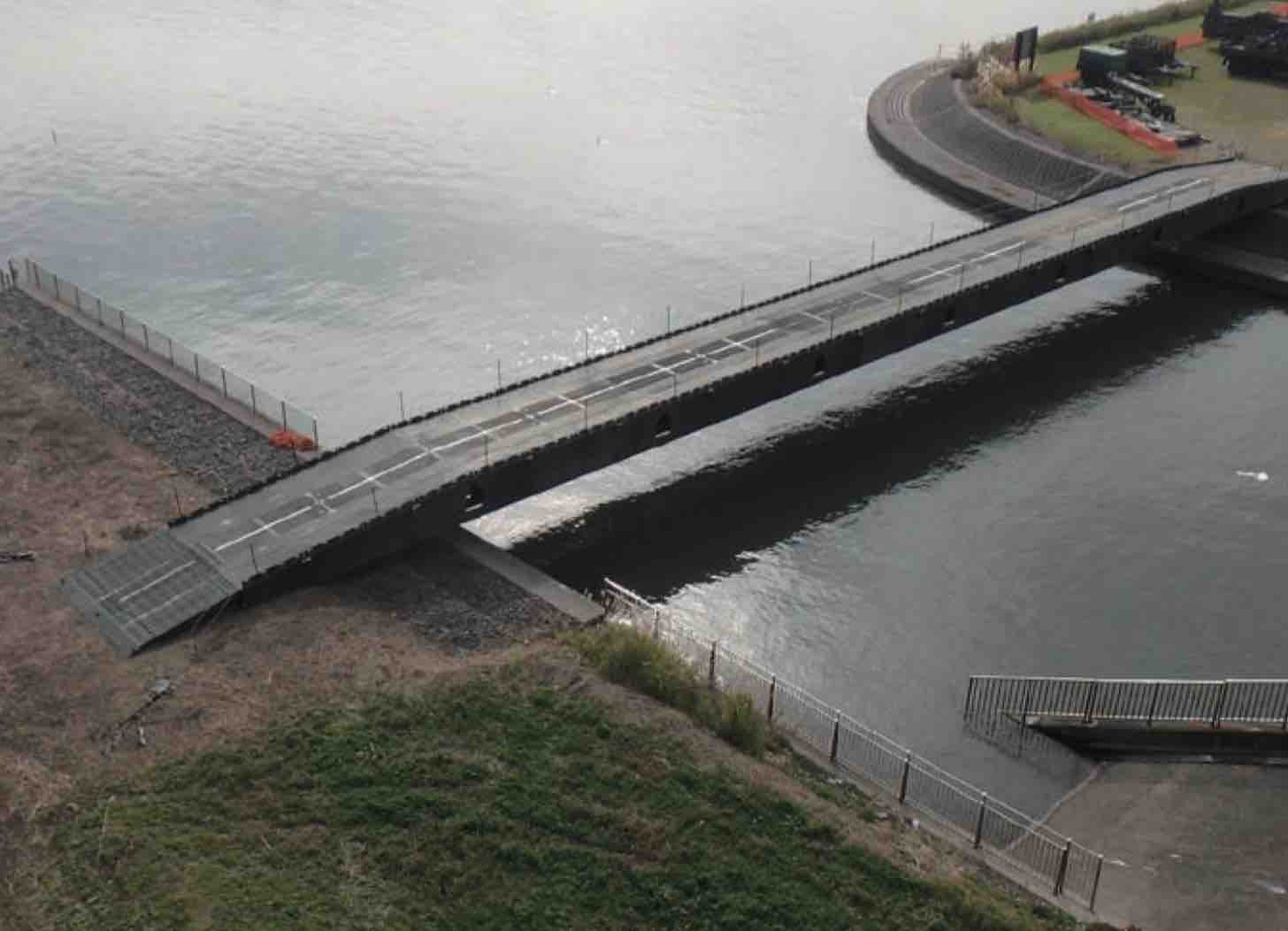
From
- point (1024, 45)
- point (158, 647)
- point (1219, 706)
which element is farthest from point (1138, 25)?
point (158, 647)

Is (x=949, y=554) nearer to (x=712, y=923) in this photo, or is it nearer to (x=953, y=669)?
(x=953, y=669)

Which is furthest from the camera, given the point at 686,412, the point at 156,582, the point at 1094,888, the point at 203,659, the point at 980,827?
the point at 686,412

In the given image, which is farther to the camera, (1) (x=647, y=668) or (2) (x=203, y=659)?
(2) (x=203, y=659)

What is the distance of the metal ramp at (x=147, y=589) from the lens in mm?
30984

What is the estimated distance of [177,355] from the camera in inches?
1893

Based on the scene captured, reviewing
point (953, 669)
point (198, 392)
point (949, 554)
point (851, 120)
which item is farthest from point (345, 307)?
point (851, 120)

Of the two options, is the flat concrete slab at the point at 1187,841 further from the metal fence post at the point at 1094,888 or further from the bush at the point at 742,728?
the bush at the point at 742,728

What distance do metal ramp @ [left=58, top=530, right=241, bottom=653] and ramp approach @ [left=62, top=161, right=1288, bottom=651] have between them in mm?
40

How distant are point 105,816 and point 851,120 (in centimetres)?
7357

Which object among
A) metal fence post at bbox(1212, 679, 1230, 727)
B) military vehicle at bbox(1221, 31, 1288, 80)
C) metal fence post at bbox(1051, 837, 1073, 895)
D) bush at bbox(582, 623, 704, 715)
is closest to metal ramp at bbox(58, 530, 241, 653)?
bush at bbox(582, 623, 704, 715)

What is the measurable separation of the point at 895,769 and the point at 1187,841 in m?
6.29

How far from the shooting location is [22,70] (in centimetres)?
9094

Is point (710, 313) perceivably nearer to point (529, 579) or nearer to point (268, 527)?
point (529, 579)

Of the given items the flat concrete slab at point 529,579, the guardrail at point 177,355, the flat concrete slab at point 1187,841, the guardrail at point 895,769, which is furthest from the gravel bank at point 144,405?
the flat concrete slab at point 1187,841
